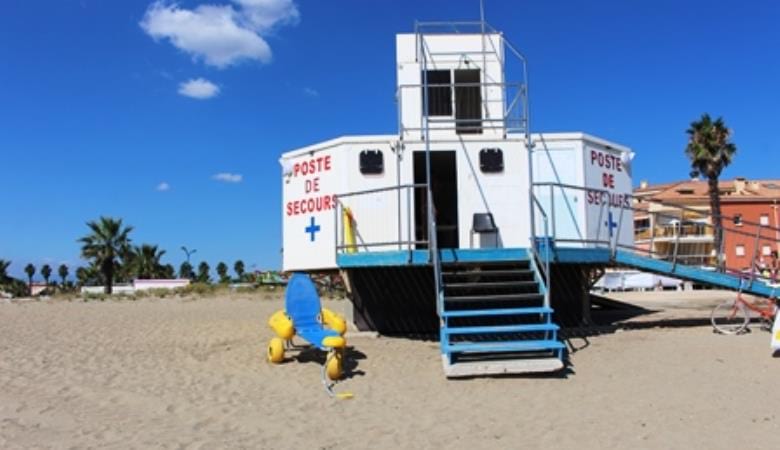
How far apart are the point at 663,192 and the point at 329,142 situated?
2481 inches

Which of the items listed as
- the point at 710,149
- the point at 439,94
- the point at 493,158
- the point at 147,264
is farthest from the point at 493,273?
the point at 147,264

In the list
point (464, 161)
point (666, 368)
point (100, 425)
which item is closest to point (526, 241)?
point (464, 161)

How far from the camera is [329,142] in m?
12.6

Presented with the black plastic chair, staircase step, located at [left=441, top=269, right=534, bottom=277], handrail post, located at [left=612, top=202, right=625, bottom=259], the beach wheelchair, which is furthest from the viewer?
handrail post, located at [left=612, top=202, right=625, bottom=259]

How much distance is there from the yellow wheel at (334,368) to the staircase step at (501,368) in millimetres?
1434

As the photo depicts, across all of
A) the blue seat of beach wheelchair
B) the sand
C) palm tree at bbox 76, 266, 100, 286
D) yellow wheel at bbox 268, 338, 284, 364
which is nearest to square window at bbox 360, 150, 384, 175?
the blue seat of beach wheelchair

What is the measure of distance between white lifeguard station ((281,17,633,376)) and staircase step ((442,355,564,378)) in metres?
1.44

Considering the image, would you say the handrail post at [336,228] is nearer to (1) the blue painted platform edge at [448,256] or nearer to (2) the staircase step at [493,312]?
(1) the blue painted platform edge at [448,256]

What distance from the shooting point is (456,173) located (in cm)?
1260

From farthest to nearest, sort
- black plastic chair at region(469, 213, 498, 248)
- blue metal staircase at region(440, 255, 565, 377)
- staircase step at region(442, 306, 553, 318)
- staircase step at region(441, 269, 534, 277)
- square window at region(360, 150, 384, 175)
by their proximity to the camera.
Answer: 1. square window at region(360, 150, 384, 175)
2. black plastic chair at region(469, 213, 498, 248)
3. staircase step at region(441, 269, 534, 277)
4. staircase step at region(442, 306, 553, 318)
5. blue metal staircase at region(440, 255, 565, 377)

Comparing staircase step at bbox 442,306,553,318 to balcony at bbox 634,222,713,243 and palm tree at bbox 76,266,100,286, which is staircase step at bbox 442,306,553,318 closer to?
balcony at bbox 634,222,713,243

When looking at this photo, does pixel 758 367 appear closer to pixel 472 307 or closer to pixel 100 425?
pixel 472 307

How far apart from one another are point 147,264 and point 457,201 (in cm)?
6575

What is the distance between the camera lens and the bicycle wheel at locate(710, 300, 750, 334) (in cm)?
1282
